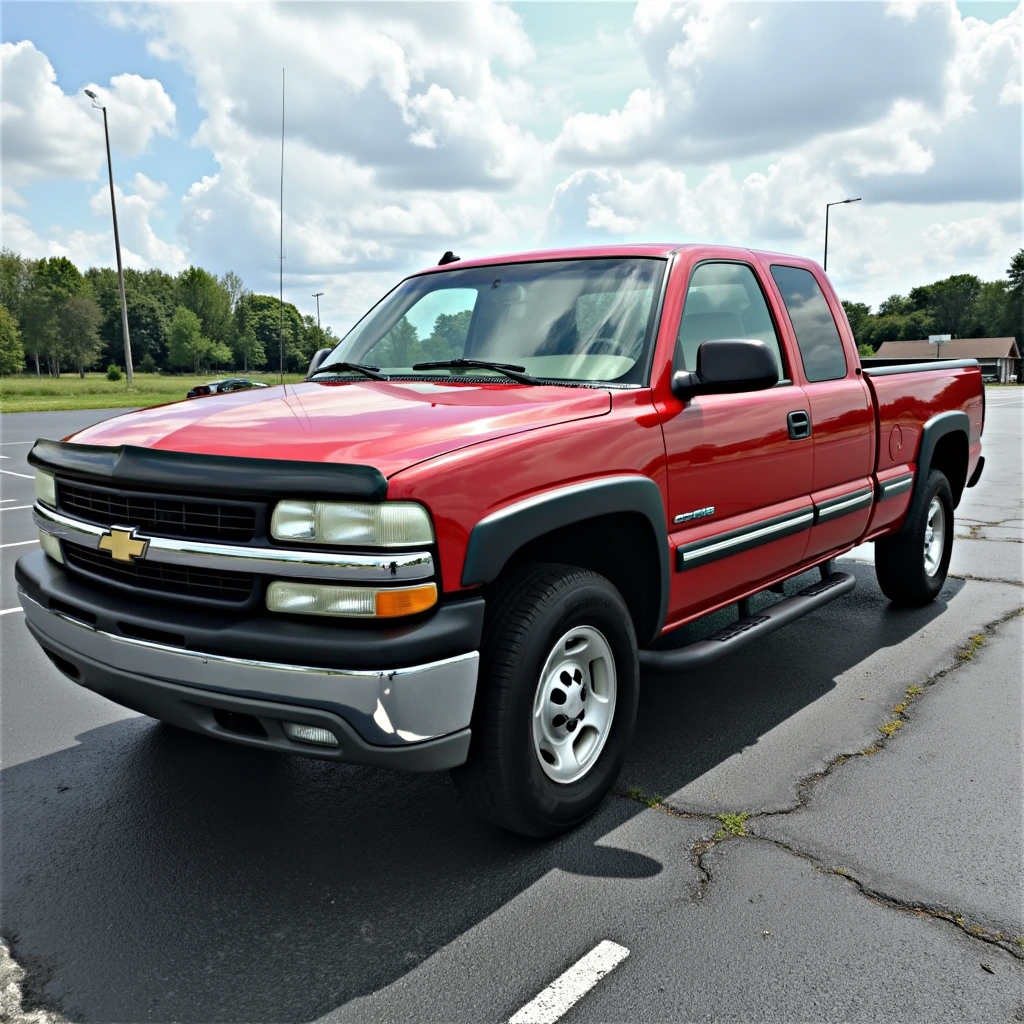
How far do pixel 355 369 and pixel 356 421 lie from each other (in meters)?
1.27

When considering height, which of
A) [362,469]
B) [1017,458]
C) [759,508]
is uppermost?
[362,469]

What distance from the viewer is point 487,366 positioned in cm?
376

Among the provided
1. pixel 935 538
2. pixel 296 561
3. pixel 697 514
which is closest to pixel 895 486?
pixel 935 538

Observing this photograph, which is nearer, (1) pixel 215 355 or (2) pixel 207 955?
(2) pixel 207 955

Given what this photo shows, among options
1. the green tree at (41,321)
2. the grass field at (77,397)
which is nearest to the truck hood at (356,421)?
the grass field at (77,397)

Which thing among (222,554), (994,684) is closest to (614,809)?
(222,554)

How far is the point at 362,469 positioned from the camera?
2.53 meters

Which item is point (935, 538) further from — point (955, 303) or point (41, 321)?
point (955, 303)

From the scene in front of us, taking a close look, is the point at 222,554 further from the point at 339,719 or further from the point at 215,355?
the point at 215,355

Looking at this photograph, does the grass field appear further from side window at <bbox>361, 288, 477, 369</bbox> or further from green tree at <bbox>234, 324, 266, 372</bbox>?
green tree at <bbox>234, 324, 266, 372</bbox>

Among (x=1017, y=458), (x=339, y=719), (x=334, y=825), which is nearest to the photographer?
(x=339, y=719)

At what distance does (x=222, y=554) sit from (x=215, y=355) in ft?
399

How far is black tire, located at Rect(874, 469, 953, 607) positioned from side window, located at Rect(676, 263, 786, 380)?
5.96 feet

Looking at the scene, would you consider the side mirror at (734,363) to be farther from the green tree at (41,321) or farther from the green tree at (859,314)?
the green tree at (859,314)
